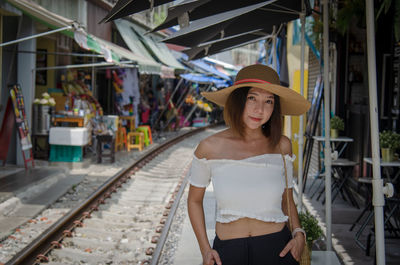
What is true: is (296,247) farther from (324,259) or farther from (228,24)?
(228,24)

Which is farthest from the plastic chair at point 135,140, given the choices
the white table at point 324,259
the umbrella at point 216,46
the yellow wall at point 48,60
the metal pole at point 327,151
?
the white table at point 324,259

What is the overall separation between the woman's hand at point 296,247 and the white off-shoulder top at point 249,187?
0.41 ft

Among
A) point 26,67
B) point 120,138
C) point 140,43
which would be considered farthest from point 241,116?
point 140,43

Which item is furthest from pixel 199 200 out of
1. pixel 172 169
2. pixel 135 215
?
pixel 172 169

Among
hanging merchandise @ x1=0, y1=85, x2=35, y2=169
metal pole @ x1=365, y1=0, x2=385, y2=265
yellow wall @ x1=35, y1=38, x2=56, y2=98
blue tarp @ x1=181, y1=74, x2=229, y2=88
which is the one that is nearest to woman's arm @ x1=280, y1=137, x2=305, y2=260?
metal pole @ x1=365, y1=0, x2=385, y2=265

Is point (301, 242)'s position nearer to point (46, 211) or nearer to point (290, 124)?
point (46, 211)

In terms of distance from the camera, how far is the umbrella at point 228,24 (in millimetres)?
5375

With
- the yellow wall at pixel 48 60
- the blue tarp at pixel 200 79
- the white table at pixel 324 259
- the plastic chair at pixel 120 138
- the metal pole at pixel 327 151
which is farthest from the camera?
the blue tarp at pixel 200 79

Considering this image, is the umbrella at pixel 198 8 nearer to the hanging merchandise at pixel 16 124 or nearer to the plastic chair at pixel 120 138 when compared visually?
the hanging merchandise at pixel 16 124

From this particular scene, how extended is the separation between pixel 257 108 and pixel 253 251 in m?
0.73

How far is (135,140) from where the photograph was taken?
16906 mm

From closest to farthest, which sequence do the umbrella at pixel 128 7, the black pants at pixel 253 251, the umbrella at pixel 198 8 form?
the black pants at pixel 253 251, the umbrella at pixel 128 7, the umbrella at pixel 198 8

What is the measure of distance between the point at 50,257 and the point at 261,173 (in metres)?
4.09

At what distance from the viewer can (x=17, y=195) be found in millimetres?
8562
